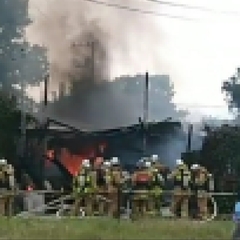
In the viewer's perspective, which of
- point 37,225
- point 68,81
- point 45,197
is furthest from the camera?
point 68,81

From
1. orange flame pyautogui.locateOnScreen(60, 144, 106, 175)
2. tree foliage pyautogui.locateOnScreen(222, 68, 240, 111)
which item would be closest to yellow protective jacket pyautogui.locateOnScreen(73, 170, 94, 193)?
orange flame pyautogui.locateOnScreen(60, 144, 106, 175)

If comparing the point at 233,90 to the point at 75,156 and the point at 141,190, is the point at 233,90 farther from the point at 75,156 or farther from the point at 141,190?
the point at 141,190

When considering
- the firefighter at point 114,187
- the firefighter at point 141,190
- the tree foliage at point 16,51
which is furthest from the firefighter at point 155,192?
the tree foliage at point 16,51

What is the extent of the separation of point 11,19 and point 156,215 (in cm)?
2356

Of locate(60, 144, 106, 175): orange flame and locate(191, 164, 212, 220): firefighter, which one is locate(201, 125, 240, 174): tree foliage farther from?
locate(191, 164, 212, 220): firefighter

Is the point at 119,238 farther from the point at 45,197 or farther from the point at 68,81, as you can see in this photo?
the point at 68,81

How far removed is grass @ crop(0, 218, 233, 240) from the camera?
13148mm

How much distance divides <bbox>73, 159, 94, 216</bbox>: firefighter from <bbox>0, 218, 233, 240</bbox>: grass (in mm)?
3722

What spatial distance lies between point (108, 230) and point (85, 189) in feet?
18.4

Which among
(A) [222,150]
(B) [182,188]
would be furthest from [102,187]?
(A) [222,150]

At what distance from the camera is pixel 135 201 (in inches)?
779

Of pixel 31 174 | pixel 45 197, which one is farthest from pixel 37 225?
pixel 31 174

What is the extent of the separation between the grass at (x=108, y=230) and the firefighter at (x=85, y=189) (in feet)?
12.2

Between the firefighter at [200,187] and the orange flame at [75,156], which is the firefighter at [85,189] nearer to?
the firefighter at [200,187]
